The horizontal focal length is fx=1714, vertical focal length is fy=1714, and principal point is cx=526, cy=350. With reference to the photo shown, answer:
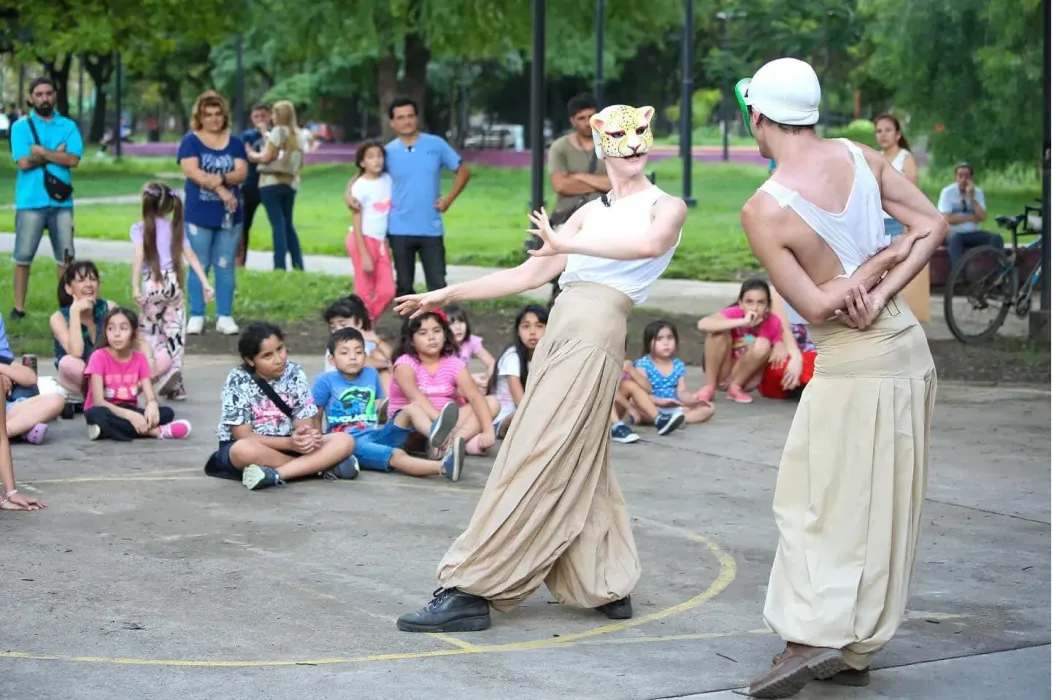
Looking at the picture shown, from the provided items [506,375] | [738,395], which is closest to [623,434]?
[506,375]

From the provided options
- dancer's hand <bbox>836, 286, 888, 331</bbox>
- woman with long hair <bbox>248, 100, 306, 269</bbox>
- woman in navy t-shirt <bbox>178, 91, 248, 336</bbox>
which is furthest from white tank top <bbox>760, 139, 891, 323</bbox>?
woman with long hair <bbox>248, 100, 306, 269</bbox>

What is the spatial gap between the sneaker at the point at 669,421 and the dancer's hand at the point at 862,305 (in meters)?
4.98

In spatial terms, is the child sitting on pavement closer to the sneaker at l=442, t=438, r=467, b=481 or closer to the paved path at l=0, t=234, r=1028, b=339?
the sneaker at l=442, t=438, r=467, b=481

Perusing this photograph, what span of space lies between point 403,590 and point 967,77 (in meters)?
21.1

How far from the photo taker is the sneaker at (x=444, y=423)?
877 cm

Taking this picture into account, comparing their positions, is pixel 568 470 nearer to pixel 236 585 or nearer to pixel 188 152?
pixel 236 585

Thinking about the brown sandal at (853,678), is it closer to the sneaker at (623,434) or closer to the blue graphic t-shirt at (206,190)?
the sneaker at (623,434)

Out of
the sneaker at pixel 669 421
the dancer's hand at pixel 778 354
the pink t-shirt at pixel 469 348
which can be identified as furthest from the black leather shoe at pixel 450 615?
the dancer's hand at pixel 778 354

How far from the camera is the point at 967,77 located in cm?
2562

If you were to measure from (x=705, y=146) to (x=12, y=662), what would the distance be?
6497 centimetres

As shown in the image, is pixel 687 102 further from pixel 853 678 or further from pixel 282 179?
pixel 853 678

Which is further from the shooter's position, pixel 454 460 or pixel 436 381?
pixel 436 381

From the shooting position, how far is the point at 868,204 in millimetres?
5160

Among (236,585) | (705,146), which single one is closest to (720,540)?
(236,585)
